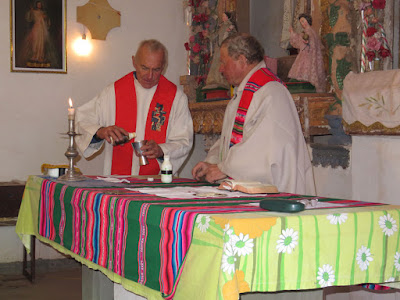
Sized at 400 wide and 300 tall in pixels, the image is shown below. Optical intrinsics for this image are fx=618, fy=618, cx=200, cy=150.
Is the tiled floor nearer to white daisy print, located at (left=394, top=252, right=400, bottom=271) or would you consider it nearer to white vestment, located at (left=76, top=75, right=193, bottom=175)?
white vestment, located at (left=76, top=75, right=193, bottom=175)

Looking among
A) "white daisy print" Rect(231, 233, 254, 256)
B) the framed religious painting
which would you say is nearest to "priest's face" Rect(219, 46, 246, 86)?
"white daisy print" Rect(231, 233, 254, 256)

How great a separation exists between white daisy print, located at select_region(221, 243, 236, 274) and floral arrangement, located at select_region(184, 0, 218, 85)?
5.11 m

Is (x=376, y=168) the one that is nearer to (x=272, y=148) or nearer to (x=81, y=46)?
(x=272, y=148)

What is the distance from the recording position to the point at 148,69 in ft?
15.0

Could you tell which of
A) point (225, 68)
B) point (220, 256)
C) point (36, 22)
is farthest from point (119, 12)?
point (220, 256)

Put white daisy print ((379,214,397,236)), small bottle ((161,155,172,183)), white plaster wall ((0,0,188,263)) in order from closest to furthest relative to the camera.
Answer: white daisy print ((379,214,397,236)), small bottle ((161,155,172,183)), white plaster wall ((0,0,188,263))

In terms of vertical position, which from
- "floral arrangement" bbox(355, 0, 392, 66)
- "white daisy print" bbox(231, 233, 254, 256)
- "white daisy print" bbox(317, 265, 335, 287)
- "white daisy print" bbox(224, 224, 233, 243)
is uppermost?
"floral arrangement" bbox(355, 0, 392, 66)

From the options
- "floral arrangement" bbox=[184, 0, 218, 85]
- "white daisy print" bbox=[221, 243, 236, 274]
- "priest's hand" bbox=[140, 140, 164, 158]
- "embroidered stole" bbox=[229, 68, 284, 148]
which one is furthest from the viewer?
"floral arrangement" bbox=[184, 0, 218, 85]

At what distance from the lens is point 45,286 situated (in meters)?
5.63

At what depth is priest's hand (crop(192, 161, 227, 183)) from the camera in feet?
11.5

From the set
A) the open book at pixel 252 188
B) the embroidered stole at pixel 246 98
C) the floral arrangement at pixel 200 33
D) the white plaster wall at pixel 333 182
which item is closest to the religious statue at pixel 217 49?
the floral arrangement at pixel 200 33

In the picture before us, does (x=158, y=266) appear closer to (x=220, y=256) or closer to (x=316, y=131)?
(x=220, y=256)

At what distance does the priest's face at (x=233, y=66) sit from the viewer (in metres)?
3.88

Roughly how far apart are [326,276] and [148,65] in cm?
271
